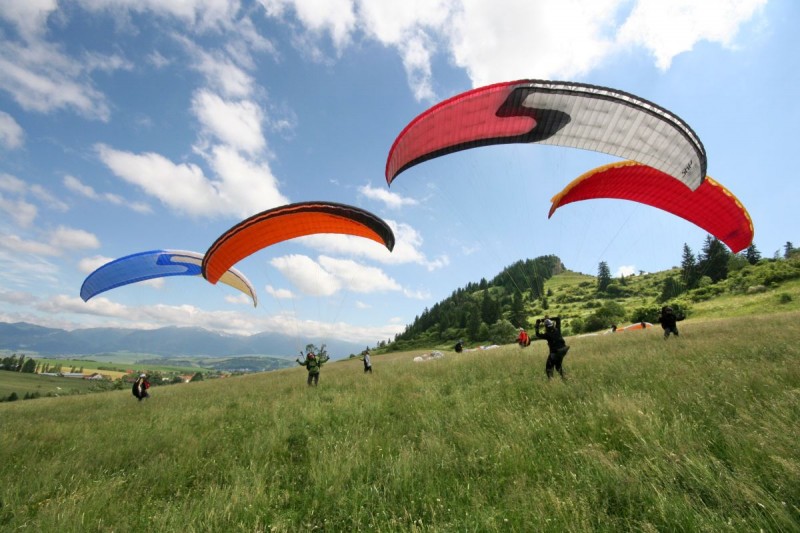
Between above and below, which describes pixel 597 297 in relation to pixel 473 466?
above

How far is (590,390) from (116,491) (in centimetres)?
723

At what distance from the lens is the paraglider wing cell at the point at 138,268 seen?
1881 cm

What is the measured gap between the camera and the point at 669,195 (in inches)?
599

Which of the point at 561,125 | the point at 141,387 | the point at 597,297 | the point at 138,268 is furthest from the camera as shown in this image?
the point at 597,297

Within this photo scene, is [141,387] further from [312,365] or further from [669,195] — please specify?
[669,195]

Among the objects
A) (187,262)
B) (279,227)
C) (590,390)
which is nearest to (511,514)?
(590,390)

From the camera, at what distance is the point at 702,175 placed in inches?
381

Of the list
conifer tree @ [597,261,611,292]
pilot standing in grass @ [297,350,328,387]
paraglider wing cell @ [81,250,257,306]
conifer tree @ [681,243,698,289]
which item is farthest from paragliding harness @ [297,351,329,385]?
conifer tree @ [597,261,611,292]

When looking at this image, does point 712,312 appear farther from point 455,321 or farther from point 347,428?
point 455,321

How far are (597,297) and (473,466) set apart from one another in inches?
4769

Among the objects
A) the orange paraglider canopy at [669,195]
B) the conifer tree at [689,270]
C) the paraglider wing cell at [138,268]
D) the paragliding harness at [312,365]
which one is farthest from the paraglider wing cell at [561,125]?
the conifer tree at [689,270]

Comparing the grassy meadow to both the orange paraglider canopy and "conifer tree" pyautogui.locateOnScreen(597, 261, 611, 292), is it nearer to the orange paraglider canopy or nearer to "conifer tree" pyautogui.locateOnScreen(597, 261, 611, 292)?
the orange paraglider canopy

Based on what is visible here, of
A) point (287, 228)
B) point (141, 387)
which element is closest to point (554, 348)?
point (287, 228)

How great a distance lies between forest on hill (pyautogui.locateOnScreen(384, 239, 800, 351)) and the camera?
4859 centimetres
